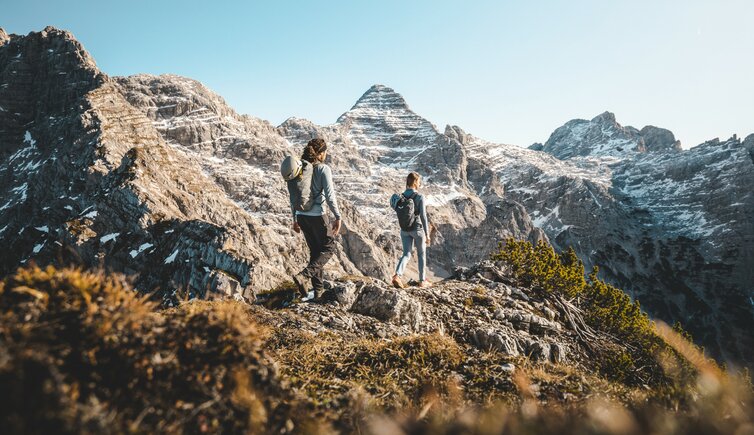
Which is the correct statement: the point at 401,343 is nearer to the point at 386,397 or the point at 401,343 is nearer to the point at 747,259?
the point at 386,397

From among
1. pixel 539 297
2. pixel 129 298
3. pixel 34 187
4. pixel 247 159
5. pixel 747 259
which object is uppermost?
pixel 247 159

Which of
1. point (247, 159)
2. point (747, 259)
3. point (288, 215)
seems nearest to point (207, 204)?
point (288, 215)

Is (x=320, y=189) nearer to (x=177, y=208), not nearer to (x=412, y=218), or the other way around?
(x=412, y=218)

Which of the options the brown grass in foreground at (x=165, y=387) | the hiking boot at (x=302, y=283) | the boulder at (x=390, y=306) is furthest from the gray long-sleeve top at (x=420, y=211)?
the brown grass in foreground at (x=165, y=387)

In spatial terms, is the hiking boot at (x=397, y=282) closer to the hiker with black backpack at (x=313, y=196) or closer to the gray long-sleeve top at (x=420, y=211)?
the gray long-sleeve top at (x=420, y=211)

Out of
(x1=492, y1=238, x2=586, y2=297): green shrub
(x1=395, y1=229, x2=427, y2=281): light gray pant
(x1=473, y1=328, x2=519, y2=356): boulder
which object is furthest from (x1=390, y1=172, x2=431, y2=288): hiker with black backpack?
(x1=492, y1=238, x2=586, y2=297): green shrub

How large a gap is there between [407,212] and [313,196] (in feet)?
10.6

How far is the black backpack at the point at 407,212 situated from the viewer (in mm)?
10945

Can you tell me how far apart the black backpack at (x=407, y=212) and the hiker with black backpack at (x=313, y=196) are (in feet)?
8.18

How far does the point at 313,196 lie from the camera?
8.81m

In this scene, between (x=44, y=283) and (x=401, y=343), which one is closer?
(x=44, y=283)

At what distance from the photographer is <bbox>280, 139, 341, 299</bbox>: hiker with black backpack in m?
8.46

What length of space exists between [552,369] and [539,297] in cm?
717

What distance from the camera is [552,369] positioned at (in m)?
5.61
